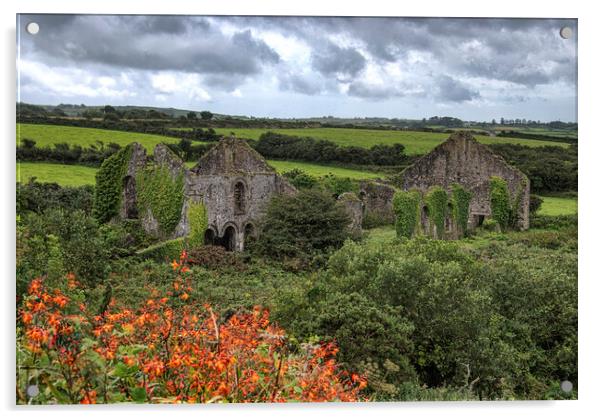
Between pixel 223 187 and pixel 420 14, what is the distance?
7612 mm

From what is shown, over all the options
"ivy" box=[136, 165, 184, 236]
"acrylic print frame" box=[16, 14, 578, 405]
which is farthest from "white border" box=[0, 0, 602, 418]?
"ivy" box=[136, 165, 184, 236]

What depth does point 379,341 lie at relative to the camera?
12.0 meters

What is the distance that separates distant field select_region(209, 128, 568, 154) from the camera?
13.7m

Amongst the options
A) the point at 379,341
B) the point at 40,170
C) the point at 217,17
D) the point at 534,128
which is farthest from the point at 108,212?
the point at 534,128

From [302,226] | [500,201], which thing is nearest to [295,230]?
[302,226]

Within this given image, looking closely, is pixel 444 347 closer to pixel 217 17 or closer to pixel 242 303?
pixel 242 303

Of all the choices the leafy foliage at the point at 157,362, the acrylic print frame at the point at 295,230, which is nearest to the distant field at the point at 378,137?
the acrylic print frame at the point at 295,230

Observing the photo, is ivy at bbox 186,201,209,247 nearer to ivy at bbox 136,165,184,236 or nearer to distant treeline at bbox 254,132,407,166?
ivy at bbox 136,165,184,236

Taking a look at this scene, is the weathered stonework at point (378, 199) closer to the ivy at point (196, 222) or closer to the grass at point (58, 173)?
the ivy at point (196, 222)

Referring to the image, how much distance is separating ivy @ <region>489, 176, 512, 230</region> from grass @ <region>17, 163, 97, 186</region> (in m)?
7.70

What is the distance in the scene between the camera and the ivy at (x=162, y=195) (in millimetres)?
15383

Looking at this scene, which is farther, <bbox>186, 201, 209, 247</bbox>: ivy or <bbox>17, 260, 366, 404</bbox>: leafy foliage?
<bbox>186, 201, 209, 247</bbox>: ivy

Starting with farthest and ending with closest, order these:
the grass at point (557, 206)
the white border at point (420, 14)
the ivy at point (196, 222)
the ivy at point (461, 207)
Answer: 1. the ivy at point (196, 222)
2. the ivy at point (461, 207)
3. the grass at point (557, 206)
4. the white border at point (420, 14)

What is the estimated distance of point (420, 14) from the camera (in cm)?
1180
